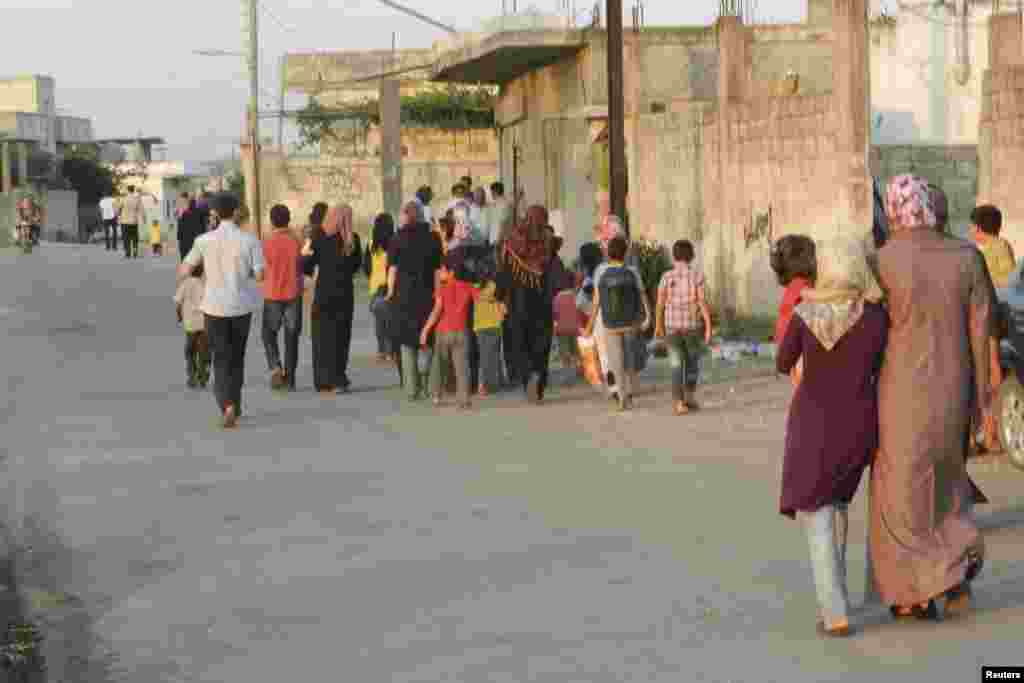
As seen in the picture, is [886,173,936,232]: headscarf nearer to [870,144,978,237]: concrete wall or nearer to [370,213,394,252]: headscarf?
[370,213,394,252]: headscarf

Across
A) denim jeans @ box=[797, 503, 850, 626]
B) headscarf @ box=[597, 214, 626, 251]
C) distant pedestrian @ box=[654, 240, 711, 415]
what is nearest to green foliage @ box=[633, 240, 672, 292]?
headscarf @ box=[597, 214, 626, 251]

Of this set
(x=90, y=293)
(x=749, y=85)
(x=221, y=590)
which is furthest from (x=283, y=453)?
(x=90, y=293)

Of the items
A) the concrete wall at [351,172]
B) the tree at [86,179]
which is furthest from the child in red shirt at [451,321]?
the tree at [86,179]

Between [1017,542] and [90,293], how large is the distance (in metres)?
25.7

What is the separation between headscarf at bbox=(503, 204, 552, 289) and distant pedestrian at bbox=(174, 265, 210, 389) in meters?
3.36

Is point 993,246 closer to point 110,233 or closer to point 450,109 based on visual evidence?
point 450,109

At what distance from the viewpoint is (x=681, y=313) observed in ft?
52.2

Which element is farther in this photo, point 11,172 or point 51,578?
point 11,172

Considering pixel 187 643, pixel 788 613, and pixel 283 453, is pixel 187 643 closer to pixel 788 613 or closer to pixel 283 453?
pixel 788 613

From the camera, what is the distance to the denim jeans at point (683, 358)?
52.7ft

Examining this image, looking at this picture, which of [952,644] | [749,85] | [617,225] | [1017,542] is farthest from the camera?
[749,85]

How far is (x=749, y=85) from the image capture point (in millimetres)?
24500

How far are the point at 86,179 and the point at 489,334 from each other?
8895 cm

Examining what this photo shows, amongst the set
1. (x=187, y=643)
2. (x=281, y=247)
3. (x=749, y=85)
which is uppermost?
(x=749, y=85)
